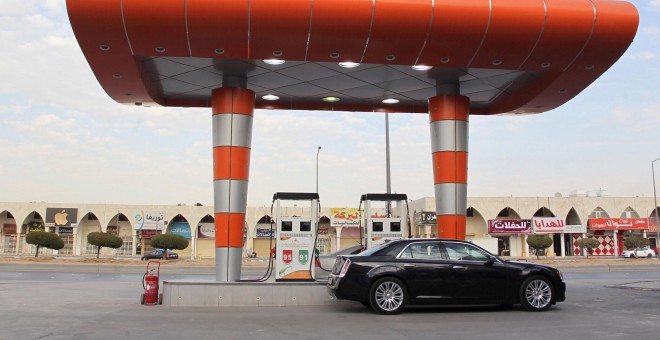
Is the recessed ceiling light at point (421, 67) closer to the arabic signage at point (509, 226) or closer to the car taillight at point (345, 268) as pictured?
the car taillight at point (345, 268)

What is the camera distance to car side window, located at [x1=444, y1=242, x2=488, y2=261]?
10852mm

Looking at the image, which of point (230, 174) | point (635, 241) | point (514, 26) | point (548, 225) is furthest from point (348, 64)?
point (548, 225)

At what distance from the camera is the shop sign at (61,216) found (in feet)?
202

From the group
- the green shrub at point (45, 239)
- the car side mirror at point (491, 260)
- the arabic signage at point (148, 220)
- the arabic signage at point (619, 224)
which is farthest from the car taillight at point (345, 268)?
the arabic signage at point (148, 220)

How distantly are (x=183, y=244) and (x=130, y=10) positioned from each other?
126 feet

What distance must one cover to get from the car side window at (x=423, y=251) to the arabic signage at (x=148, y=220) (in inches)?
2210

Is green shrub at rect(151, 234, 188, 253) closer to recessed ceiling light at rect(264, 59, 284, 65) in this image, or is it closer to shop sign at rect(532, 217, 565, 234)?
shop sign at rect(532, 217, 565, 234)

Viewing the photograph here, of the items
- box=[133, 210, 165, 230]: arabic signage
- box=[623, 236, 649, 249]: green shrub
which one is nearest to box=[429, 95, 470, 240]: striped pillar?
box=[623, 236, 649, 249]: green shrub

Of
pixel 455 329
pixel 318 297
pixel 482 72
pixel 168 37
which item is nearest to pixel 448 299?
pixel 455 329

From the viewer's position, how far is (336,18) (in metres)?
10.8

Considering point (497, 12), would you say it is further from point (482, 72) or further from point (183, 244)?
point (183, 244)

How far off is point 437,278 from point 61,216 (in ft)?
199

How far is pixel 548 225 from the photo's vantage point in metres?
57.8

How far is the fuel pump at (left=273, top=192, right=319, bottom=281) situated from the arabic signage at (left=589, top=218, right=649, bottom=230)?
5217 cm
